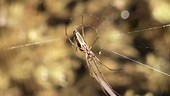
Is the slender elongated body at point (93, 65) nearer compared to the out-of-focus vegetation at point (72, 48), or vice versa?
the slender elongated body at point (93, 65)

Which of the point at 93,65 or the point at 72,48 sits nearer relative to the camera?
the point at 93,65

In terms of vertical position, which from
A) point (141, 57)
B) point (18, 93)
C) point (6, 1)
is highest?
point (6, 1)

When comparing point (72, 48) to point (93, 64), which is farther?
point (72, 48)

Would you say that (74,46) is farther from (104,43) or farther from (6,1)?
(6,1)

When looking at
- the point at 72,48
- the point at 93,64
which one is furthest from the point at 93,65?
the point at 72,48

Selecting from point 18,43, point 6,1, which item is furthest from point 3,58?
point 6,1

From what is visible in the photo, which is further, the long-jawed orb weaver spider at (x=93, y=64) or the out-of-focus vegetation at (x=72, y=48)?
the out-of-focus vegetation at (x=72, y=48)

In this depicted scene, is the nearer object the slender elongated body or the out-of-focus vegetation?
the slender elongated body

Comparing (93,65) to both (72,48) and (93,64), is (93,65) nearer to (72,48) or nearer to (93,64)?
(93,64)
